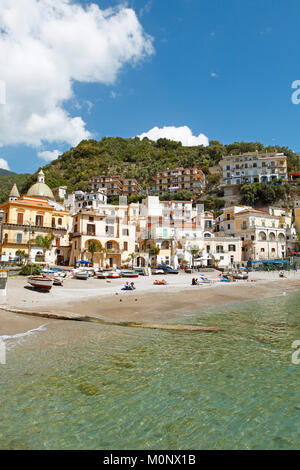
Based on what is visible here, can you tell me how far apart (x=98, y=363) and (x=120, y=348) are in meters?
1.72

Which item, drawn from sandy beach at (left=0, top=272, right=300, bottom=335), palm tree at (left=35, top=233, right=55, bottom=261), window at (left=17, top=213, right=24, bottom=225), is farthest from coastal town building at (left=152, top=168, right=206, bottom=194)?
sandy beach at (left=0, top=272, right=300, bottom=335)

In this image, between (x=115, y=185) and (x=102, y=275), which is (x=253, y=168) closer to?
(x=115, y=185)

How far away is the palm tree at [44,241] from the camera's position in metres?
48.0

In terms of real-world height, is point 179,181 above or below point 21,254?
above

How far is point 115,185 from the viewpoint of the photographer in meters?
101

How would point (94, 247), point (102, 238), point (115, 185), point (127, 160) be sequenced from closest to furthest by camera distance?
point (94, 247) < point (102, 238) < point (115, 185) < point (127, 160)

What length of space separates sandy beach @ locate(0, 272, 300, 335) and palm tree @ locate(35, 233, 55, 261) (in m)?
16.1

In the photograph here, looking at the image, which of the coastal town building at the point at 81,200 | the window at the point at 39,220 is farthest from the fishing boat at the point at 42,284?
the coastal town building at the point at 81,200

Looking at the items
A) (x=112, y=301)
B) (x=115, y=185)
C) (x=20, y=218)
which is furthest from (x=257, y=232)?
(x=115, y=185)

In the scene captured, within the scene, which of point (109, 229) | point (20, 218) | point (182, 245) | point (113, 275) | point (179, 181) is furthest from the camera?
point (179, 181)

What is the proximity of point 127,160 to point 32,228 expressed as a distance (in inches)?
3605

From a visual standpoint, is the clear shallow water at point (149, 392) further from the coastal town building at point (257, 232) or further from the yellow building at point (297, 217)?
the yellow building at point (297, 217)

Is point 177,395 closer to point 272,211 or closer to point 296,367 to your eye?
point 296,367

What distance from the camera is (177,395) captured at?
26.9ft
